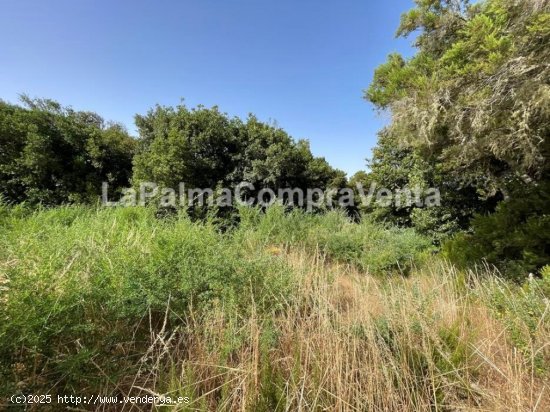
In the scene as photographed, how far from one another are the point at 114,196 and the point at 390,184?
9930mm

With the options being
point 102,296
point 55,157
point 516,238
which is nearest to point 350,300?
point 102,296

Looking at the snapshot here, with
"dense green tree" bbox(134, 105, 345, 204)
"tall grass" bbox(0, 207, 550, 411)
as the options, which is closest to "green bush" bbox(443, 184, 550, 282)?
"tall grass" bbox(0, 207, 550, 411)

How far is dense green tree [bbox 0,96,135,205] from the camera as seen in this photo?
27.0 feet

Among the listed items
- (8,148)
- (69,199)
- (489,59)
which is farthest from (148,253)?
(8,148)

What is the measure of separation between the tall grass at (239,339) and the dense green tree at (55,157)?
836 centimetres

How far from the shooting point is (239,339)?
5.52 ft

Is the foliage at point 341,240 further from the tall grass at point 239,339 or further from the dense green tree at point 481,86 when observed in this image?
the tall grass at point 239,339

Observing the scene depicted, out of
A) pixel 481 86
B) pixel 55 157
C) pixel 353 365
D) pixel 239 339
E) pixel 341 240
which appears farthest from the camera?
pixel 55 157

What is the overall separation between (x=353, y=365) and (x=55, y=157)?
1123cm

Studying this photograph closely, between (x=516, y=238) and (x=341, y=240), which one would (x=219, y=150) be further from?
A: (x=516, y=238)

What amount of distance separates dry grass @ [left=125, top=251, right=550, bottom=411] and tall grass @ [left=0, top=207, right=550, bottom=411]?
1 cm

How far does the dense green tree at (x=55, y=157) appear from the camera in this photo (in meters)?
8.23

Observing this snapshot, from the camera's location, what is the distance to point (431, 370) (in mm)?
1506

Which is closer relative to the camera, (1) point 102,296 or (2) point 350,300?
(1) point 102,296
